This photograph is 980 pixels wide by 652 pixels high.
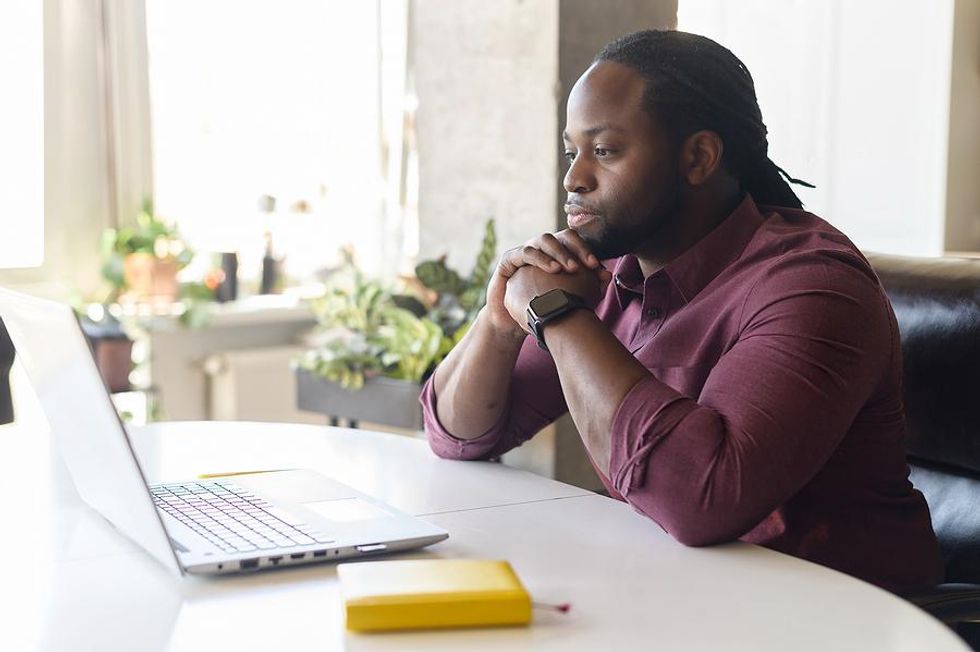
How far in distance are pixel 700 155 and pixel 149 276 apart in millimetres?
2822

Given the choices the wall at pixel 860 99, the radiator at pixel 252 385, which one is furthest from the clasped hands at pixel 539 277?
the radiator at pixel 252 385

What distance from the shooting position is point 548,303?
139 centimetres

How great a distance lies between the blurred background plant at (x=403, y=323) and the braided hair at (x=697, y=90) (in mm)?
1262

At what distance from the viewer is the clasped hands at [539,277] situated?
147 cm

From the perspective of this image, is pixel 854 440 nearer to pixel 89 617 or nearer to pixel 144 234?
pixel 89 617

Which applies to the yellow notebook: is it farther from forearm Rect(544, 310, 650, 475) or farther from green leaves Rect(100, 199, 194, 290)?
green leaves Rect(100, 199, 194, 290)

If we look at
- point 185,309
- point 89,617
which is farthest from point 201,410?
point 89,617

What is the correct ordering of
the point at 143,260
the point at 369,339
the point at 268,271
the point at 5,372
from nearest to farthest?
the point at 5,372
the point at 369,339
the point at 143,260
the point at 268,271

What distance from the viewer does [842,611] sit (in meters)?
0.97

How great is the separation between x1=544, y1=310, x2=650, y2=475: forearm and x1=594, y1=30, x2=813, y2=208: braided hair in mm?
320

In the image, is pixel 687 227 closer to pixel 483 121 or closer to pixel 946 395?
pixel 946 395

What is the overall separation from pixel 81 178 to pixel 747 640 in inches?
140

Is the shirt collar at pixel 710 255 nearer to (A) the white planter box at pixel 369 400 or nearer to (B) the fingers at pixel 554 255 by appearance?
(B) the fingers at pixel 554 255

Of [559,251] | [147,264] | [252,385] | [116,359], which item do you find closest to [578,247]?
[559,251]
